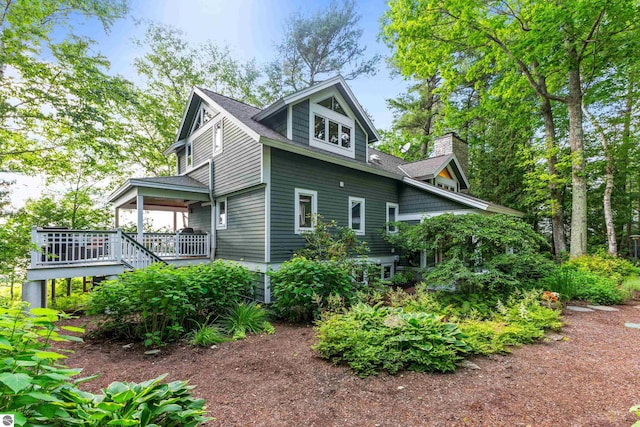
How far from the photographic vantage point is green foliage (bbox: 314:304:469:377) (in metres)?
3.56

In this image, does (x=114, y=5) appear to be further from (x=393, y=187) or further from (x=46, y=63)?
(x=393, y=187)

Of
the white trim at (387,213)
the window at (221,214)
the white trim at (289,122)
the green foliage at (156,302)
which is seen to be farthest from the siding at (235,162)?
the white trim at (387,213)

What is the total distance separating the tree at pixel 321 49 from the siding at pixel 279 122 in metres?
11.0

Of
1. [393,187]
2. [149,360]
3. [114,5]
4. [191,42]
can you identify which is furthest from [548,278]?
[191,42]

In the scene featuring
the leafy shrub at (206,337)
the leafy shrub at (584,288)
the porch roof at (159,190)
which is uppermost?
the porch roof at (159,190)

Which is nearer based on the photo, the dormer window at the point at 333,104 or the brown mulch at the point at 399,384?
the brown mulch at the point at 399,384

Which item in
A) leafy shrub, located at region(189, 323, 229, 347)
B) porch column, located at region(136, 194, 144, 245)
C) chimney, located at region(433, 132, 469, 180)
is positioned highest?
chimney, located at region(433, 132, 469, 180)

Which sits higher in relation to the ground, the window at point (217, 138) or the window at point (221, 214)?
the window at point (217, 138)

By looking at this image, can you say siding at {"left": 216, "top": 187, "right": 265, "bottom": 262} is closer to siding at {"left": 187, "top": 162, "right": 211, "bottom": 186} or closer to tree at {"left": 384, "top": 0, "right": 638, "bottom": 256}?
siding at {"left": 187, "top": 162, "right": 211, "bottom": 186}

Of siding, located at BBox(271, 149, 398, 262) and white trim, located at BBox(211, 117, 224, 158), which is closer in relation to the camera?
siding, located at BBox(271, 149, 398, 262)

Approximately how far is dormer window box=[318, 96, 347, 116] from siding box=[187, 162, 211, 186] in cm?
470

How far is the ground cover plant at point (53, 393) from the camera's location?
121cm

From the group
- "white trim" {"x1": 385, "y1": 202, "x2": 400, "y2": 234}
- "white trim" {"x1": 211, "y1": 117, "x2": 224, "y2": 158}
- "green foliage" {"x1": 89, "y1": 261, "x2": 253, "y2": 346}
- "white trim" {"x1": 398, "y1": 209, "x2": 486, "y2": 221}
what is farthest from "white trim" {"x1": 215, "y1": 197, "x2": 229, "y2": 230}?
"white trim" {"x1": 398, "y1": 209, "x2": 486, "y2": 221}

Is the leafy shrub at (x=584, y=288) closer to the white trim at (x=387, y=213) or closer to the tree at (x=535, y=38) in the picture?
the tree at (x=535, y=38)
